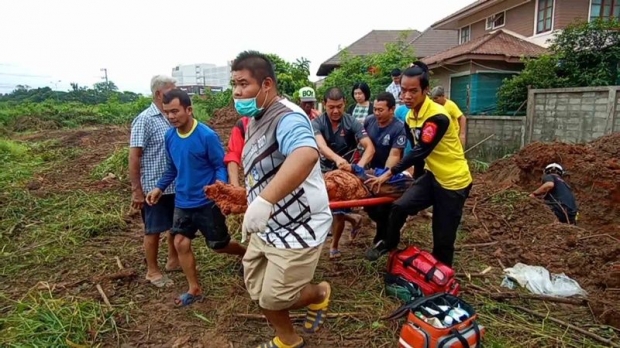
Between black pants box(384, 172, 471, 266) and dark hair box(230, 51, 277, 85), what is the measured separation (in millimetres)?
1683

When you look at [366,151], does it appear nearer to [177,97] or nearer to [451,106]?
[177,97]

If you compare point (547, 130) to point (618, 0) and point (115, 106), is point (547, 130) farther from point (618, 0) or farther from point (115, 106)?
point (115, 106)

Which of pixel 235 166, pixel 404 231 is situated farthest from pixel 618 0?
pixel 235 166

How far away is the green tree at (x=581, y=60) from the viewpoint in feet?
38.0

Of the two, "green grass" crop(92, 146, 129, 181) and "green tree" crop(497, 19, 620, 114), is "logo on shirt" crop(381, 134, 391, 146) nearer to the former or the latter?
"green grass" crop(92, 146, 129, 181)

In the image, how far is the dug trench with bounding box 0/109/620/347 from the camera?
297 centimetres

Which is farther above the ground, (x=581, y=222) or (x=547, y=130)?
(x=547, y=130)

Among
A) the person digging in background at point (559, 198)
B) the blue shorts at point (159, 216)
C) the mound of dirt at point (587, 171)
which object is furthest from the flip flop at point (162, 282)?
the mound of dirt at point (587, 171)

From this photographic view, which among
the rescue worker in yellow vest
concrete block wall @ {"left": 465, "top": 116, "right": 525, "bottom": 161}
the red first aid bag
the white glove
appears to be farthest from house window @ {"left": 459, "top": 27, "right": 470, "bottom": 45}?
the white glove

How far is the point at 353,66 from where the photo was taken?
16.9m

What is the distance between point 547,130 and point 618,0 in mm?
12324

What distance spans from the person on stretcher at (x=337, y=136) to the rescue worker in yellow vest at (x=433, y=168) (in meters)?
0.82

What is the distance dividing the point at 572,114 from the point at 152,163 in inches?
340

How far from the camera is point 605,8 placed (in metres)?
16.9
